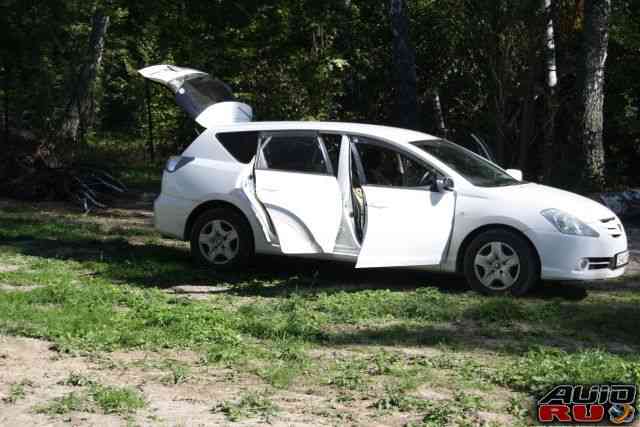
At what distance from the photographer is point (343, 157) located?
420 inches

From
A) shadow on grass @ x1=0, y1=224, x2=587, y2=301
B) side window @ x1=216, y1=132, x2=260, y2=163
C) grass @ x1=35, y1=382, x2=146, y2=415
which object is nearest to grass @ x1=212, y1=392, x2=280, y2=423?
grass @ x1=35, y1=382, x2=146, y2=415

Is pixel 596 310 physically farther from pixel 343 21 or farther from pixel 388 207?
pixel 343 21

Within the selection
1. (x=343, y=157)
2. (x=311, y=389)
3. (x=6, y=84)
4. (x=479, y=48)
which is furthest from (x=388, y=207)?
(x=6, y=84)

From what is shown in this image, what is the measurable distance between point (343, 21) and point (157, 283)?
1004cm

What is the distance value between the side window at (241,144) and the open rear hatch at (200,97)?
1.59 ft

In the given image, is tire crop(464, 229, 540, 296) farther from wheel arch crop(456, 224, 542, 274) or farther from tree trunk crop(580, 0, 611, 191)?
tree trunk crop(580, 0, 611, 191)

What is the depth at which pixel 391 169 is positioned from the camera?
34.7ft

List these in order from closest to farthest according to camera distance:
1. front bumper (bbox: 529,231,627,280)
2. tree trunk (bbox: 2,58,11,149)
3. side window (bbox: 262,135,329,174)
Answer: front bumper (bbox: 529,231,627,280)
side window (bbox: 262,135,329,174)
tree trunk (bbox: 2,58,11,149)

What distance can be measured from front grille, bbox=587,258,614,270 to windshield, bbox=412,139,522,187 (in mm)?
1240

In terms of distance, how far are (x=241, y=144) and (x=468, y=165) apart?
2382mm

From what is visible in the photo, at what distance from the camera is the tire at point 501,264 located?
390 inches

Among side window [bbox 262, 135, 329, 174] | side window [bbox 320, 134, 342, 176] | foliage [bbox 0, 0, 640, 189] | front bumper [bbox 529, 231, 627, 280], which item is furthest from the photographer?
foliage [bbox 0, 0, 640, 189]

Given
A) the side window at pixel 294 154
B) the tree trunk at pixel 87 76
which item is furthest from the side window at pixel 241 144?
the tree trunk at pixel 87 76

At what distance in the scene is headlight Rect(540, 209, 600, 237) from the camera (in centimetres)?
983
